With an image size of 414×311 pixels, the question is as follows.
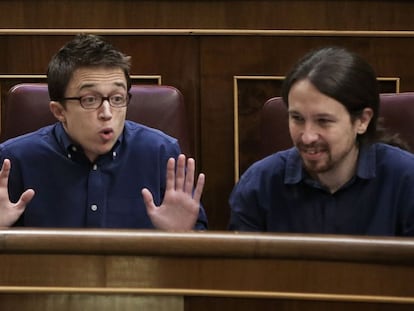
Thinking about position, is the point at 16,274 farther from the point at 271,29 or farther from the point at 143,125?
the point at 271,29

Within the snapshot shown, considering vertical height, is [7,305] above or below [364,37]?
below

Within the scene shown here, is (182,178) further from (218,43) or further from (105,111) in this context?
(218,43)

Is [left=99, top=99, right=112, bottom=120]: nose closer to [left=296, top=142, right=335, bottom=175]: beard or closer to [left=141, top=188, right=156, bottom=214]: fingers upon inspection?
[left=141, top=188, right=156, bottom=214]: fingers

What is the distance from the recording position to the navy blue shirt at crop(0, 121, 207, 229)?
1.11m

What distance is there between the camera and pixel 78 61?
1.12 metres

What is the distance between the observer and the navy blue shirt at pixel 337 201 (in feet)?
3.20

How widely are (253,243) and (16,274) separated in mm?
193

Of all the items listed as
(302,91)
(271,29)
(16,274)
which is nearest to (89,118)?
(302,91)

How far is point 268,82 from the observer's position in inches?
59.6

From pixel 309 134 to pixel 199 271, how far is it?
31cm

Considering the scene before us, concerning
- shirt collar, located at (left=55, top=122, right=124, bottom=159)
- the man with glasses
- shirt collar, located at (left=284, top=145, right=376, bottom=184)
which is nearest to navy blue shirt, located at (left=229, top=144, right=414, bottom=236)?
shirt collar, located at (left=284, top=145, right=376, bottom=184)

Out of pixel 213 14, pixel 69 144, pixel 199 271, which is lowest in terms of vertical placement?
pixel 199 271

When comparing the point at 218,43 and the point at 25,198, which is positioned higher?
the point at 218,43

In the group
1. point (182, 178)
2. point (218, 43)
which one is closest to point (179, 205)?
point (182, 178)
